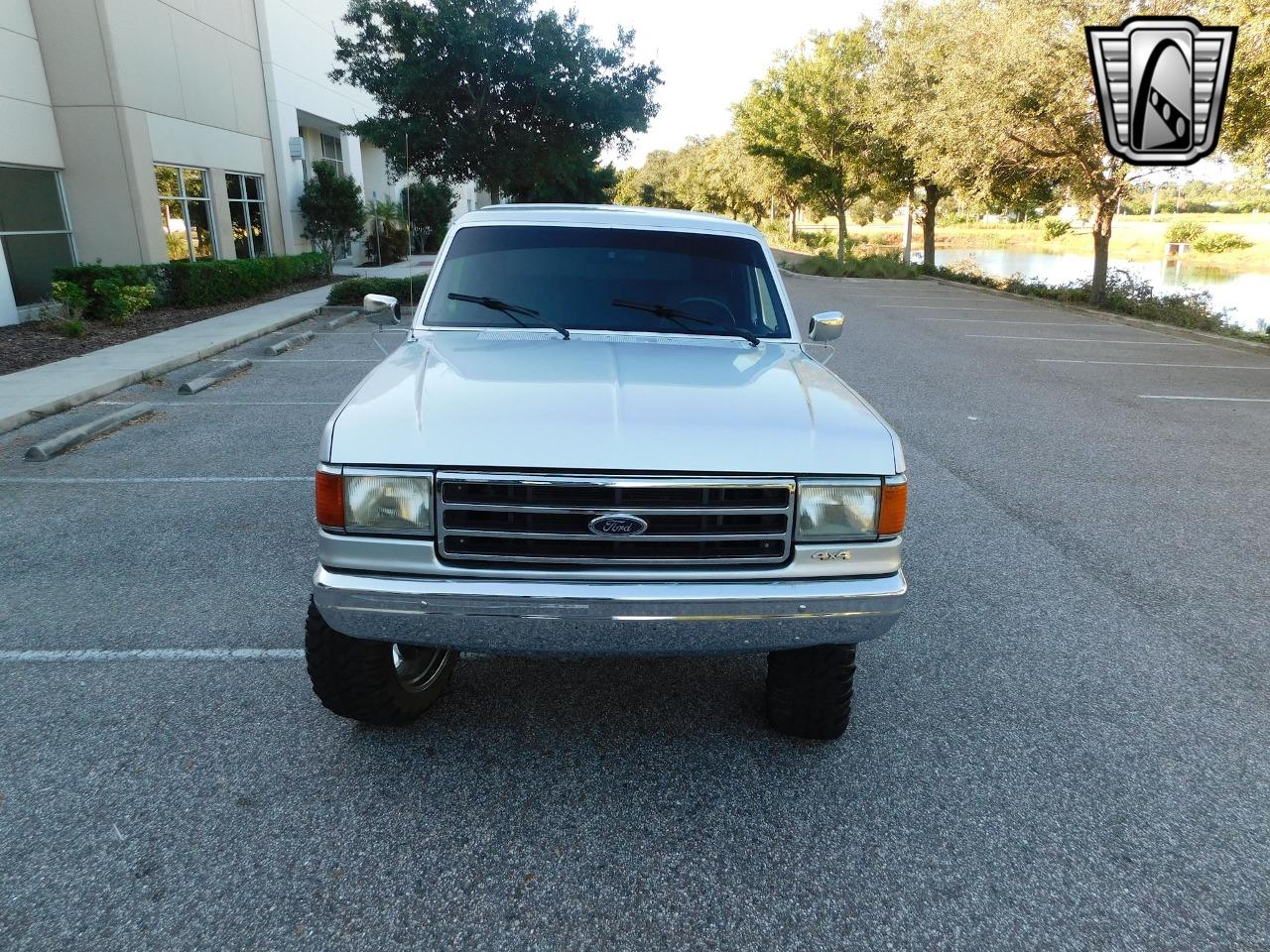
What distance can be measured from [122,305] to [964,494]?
13189 mm

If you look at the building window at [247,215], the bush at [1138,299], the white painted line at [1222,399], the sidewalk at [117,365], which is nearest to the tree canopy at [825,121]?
the bush at [1138,299]

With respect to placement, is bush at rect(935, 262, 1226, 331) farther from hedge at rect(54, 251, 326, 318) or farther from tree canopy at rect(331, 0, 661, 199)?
hedge at rect(54, 251, 326, 318)

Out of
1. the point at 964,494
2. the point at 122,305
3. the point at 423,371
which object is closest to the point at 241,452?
the point at 423,371

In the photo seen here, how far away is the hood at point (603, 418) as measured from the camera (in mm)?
2510

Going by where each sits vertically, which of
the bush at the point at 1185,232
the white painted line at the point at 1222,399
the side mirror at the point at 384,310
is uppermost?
the bush at the point at 1185,232

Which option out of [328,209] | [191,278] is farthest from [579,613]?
[328,209]

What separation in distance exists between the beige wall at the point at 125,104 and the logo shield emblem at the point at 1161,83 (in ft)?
56.0

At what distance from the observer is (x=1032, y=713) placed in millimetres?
3412

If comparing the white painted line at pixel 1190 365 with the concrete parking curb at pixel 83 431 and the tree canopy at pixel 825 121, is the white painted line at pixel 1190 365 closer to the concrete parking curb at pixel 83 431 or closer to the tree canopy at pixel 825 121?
the concrete parking curb at pixel 83 431

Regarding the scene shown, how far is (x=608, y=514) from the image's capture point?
2.51 m

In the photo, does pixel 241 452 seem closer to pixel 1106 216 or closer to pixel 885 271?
pixel 1106 216

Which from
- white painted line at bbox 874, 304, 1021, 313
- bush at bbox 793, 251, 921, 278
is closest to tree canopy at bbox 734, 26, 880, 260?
bush at bbox 793, 251, 921, 278

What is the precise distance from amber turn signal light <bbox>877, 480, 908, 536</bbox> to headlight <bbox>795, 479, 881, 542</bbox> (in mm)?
24

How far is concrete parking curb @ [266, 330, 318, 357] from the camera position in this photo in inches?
465
